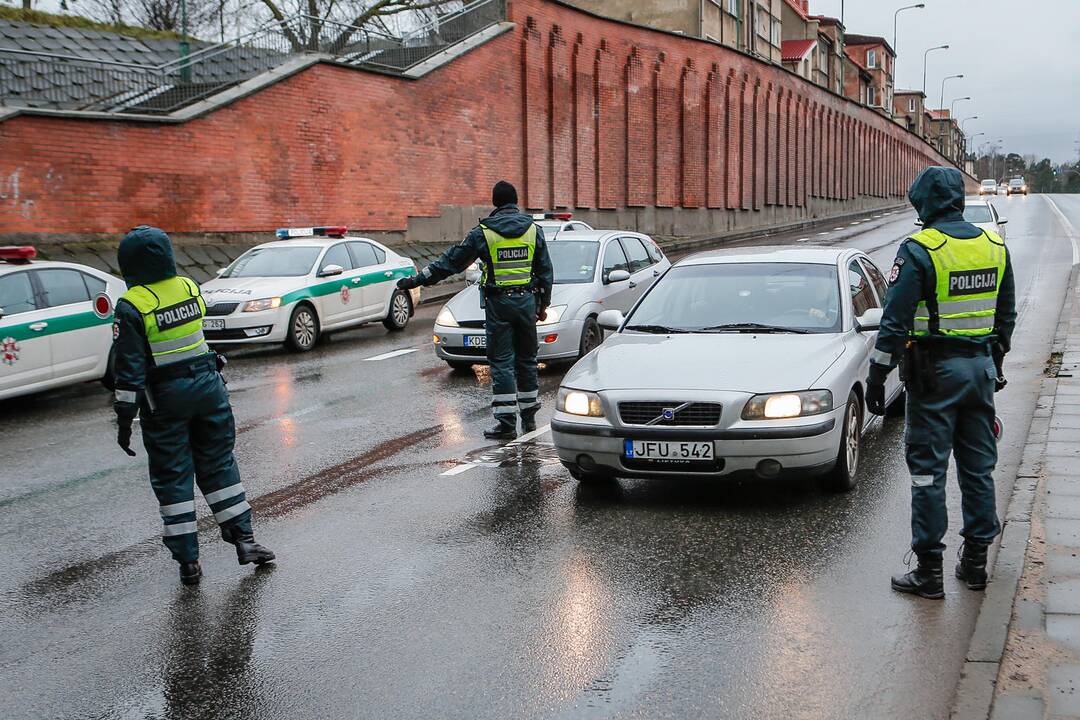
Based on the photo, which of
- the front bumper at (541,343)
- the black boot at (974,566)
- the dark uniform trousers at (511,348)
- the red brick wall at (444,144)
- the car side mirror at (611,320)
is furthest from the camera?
the red brick wall at (444,144)

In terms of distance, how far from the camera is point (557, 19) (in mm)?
37031

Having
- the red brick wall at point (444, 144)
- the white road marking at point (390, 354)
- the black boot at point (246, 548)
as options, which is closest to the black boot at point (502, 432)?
the black boot at point (246, 548)

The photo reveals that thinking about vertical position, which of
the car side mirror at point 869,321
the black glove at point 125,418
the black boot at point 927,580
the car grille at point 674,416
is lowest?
the black boot at point 927,580

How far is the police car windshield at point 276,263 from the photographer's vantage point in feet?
53.7

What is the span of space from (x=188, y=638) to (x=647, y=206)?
4019 cm

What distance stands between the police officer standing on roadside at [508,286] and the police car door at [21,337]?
4.59m

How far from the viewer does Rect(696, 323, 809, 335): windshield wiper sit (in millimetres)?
7758

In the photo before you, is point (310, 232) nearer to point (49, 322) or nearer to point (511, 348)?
point (49, 322)

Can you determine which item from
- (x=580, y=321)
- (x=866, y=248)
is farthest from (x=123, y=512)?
(x=866, y=248)

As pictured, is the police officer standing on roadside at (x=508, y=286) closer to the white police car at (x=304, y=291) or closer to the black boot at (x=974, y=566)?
the black boot at (x=974, y=566)

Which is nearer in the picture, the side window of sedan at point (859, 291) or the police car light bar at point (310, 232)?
the side window of sedan at point (859, 291)

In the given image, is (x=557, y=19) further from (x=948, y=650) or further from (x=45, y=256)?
(x=948, y=650)

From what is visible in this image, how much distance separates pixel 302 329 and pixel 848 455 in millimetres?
10256

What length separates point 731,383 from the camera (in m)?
6.73
